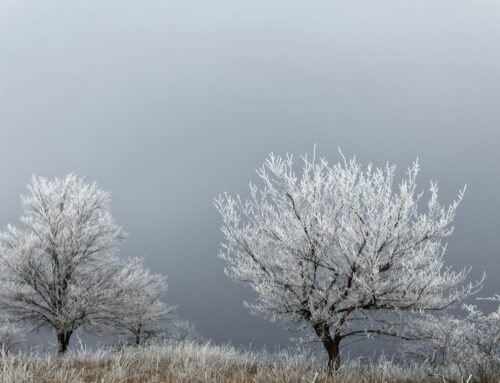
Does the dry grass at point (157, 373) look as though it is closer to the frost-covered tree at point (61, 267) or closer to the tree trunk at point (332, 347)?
the tree trunk at point (332, 347)

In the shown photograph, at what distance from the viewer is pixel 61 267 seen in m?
18.9

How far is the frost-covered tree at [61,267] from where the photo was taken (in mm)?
18594

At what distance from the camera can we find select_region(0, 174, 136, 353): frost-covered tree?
61.0ft

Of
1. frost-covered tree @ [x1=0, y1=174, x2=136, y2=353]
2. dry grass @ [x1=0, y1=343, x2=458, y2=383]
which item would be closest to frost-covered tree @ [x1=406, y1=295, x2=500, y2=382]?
dry grass @ [x1=0, y1=343, x2=458, y2=383]

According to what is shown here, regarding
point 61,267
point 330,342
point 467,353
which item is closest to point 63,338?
point 61,267

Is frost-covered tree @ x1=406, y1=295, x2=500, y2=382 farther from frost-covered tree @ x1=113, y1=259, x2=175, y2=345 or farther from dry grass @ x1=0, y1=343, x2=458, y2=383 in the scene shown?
frost-covered tree @ x1=113, y1=259, x2=175, y2=345

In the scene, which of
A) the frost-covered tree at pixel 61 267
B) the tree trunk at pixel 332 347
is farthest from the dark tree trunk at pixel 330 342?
the frost-covered tree at pixel 61 267

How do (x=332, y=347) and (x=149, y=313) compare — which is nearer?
(x=332, y=347)

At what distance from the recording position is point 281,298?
36.4ft

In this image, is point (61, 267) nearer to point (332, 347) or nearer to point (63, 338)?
point (63, 338)

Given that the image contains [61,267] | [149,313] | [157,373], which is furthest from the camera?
[149,313]

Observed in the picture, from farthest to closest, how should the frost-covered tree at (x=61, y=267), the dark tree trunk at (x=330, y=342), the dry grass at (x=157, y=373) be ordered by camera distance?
the frost-covered tree at (x=61, y=267) < the dark tree trunk at (x=330, y=342) < the dry grass at (x=157, y=373)

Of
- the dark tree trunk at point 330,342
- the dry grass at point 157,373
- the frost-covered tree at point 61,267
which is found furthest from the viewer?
the frost-covered tree at point 61,267

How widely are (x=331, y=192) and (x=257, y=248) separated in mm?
2317
